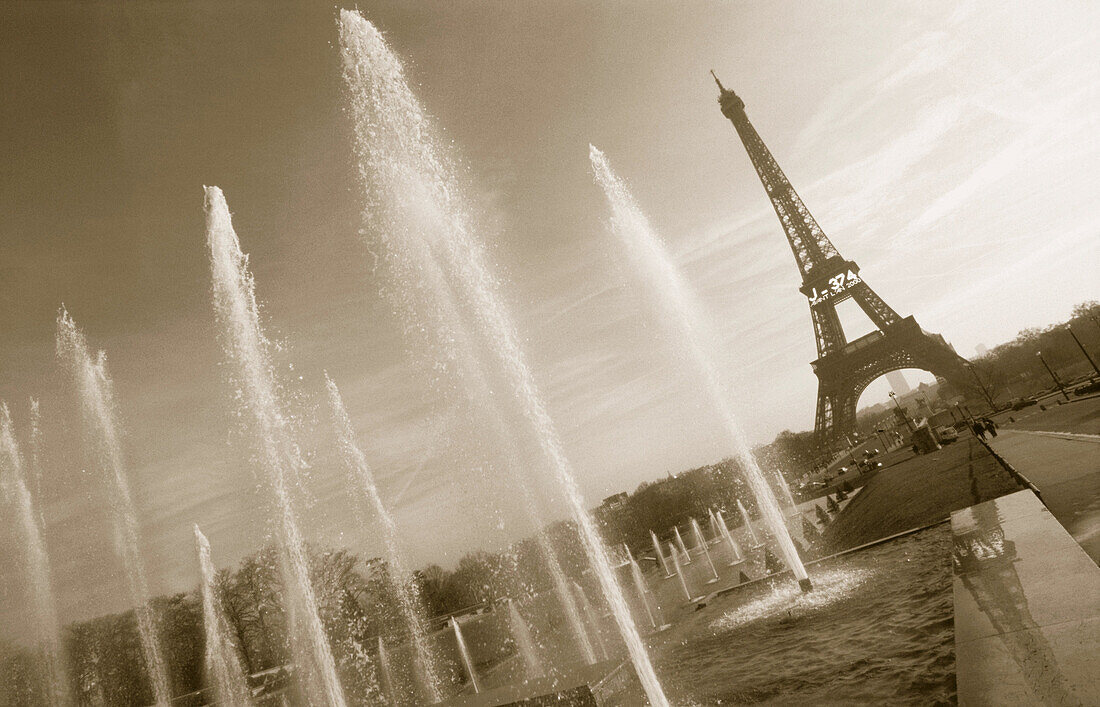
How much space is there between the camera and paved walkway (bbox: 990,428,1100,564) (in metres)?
6.54

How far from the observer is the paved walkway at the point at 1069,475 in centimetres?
654

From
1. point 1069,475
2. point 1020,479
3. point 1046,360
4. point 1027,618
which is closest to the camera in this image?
point 1027,618

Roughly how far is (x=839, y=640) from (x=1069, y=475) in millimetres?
6729

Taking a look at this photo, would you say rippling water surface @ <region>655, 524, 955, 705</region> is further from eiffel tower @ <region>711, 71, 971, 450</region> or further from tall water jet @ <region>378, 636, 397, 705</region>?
eiffel tower @ <region>711, 71, 971, 450</region>

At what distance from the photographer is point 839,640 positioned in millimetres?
6355

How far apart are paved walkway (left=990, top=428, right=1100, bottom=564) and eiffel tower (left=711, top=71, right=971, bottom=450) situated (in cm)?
3182

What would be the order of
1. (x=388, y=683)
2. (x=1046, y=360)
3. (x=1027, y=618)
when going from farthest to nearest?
(x=1046, y=360) → (x=388, y=683) → (x=1027, y=618)

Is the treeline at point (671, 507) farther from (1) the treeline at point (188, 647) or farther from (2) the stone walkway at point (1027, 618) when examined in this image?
(2) the stone walkway at point (1027, 618)

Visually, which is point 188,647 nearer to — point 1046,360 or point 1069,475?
point 1069,475

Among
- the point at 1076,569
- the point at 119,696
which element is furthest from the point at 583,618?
the point at 119,696

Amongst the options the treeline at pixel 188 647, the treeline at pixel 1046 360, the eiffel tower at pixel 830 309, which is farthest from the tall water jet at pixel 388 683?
the treeline at pixel 1046 360

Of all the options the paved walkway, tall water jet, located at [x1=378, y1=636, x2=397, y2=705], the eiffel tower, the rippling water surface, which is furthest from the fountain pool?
the eiffel tower

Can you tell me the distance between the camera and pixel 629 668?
18.7 ft

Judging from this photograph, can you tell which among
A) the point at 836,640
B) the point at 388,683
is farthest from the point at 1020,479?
the point at 388,683
